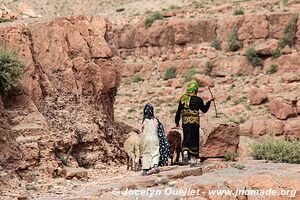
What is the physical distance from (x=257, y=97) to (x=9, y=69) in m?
22.5

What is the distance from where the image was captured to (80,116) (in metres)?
13.1

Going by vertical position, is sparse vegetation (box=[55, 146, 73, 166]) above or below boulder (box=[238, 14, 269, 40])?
above

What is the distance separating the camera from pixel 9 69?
1134 cm

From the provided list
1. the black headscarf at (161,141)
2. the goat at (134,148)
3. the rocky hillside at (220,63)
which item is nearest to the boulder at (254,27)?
the rocky hillside at (220,63)

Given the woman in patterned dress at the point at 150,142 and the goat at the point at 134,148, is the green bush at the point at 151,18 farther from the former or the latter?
the woman in patterned dress at the point at 150,142

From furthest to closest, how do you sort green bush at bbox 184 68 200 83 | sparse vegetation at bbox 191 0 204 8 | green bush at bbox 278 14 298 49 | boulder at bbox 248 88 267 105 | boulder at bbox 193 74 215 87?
sparse vegetation at bbox 191 0 204 8
green bush at bbox 278 14 298 49
green bush at bbox 184 68 200 83
boulder at bbox 193 74 215 87
boulder at bbox 248 88 267 105

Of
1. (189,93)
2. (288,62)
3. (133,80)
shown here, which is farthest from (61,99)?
(133,80)

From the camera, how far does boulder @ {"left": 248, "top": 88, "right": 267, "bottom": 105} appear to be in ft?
106

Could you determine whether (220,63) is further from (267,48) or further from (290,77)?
(290,77)

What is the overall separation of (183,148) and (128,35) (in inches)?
1286

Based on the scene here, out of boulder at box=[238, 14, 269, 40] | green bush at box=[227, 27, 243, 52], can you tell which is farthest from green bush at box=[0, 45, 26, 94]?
boulder at box=[238, 14, 269, 40]

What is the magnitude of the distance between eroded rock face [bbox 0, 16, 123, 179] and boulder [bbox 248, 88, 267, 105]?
1827 cm

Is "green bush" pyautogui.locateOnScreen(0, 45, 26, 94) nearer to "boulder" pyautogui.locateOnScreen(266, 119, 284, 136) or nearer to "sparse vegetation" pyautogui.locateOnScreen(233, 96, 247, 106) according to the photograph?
"boulder" pyautogui.locateOnScreen(266, 119, 284, 136)

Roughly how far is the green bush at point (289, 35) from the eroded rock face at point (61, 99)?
25.2m
